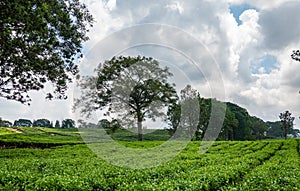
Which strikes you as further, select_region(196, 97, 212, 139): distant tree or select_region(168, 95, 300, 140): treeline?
select_region(196, 97, 212, 139): distant tree

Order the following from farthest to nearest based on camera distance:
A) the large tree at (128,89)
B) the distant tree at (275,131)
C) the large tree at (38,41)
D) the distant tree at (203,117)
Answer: the distant tree at (275,131) → the distant tree at (203,117) → the large tree at (128,89) → the large tree at (38,41)

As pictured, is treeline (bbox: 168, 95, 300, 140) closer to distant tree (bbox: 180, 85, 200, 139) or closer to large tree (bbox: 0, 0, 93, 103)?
distant tree (bbox: 180, 85, 200, 139)

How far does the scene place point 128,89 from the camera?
139 feet

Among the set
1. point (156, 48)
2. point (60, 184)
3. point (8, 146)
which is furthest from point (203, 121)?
point (60, 184)

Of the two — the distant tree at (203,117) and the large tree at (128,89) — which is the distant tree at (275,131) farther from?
the large tree at (128,89)

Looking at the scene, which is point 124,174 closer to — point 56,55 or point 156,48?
point 156,48

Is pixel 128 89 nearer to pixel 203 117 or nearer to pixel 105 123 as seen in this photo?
pixel 105 123

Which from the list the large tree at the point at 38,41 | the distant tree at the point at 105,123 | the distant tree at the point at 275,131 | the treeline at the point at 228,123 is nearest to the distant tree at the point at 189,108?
the treeline at the point at 228,123

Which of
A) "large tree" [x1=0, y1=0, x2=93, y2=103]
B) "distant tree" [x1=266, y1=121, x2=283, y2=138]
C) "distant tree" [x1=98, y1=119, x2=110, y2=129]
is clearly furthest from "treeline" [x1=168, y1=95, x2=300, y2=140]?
"large tree" [x1=0, y1=0, x2=93, y2=103]

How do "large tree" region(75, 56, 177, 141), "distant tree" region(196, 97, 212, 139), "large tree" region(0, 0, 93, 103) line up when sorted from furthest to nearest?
"distant tree" region(196, 97, 212, 139)
"large tree" region(75, 56, 177, 141)
"large tree" region(0, 0, 93, 103)

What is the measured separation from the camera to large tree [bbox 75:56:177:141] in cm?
4234

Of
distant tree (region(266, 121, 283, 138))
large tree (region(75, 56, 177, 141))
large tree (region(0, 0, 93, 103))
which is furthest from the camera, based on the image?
distant tree (region(266, 121, 283, 138))

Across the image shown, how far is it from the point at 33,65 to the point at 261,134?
3789 inches

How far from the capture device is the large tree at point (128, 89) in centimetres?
4234
